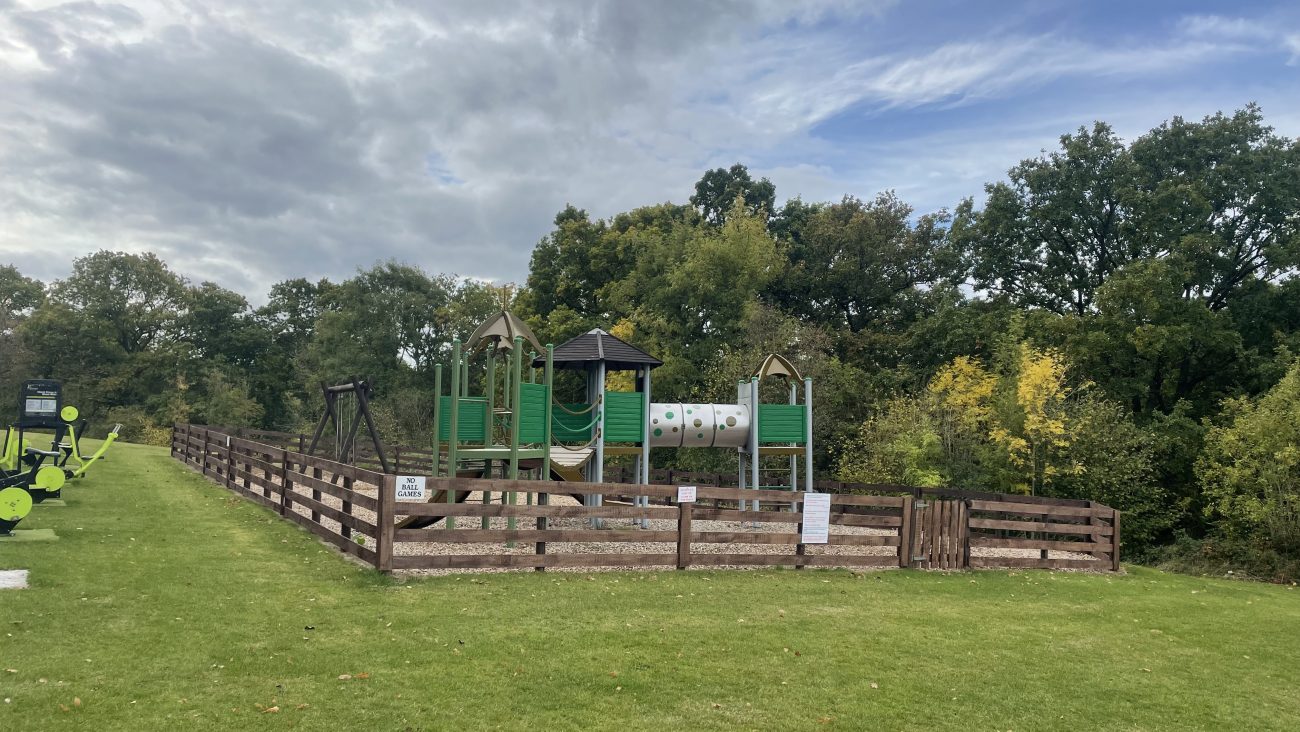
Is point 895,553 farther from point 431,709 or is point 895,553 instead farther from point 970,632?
point 431,709

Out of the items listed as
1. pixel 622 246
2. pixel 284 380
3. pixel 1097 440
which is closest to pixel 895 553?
pixel 1097 440

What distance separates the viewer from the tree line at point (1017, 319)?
19.0 m

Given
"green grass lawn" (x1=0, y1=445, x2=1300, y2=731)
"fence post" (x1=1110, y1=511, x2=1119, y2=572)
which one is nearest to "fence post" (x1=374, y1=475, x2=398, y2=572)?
"green grass lawn" (x1=0, y1=445, x2=1300, y2=731)

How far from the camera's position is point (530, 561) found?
9.09 m

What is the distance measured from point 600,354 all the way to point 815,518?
559cm

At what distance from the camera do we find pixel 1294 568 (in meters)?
14.0

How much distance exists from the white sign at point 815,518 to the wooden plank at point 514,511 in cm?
193

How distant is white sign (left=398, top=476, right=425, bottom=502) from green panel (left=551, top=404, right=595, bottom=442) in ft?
18.3

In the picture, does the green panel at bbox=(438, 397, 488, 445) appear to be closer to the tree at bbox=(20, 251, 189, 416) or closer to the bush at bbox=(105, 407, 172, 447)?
the bush at bbox=(105, 407, 172, 447)

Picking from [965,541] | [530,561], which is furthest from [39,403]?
[965,541]

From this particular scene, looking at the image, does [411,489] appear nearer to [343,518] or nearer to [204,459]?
[343,518]

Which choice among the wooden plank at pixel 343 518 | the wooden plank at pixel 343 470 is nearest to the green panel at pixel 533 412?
the wooden plank at pixel 343 470

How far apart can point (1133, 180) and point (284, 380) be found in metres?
47.8

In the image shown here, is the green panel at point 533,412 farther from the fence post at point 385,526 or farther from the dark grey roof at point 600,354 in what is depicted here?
the fence post at point 385,526
